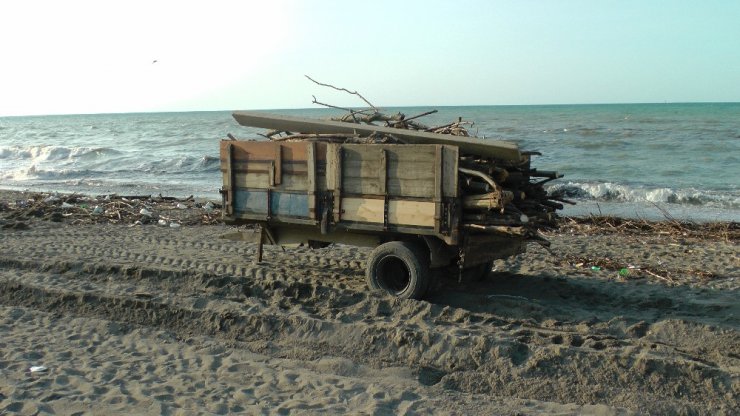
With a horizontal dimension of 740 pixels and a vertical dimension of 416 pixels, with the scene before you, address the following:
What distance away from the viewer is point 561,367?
512 cm

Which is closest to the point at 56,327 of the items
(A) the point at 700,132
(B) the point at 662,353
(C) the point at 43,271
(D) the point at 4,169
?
(C) the point at 43,271

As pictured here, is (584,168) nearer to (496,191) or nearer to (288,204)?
(288,204)

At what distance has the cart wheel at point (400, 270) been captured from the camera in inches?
266

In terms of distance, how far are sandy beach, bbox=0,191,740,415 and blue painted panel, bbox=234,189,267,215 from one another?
0.84 meters

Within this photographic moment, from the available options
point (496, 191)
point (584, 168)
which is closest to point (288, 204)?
point (496, 191)

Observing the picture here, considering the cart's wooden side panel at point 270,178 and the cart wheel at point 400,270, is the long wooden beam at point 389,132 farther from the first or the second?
the cart wheel at point 400,270

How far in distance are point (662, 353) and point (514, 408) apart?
5.21 feet

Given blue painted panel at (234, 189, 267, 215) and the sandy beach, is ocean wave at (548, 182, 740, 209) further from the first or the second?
blue painted panel at (234, 189, 267, 215)

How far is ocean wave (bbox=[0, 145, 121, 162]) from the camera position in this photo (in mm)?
33697

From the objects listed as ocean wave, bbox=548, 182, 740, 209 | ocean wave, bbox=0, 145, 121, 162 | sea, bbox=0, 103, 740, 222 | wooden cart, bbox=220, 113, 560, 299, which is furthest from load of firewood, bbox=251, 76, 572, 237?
ocean wave, bbox=0, 145, 121, 162

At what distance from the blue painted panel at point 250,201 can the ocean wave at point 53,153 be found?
92.7 ft

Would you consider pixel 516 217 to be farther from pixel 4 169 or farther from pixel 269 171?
pixel 4 169

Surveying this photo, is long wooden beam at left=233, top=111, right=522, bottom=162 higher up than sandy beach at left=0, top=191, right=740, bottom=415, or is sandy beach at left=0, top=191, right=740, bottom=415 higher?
long wooden beam at left=233, top=111, right=522, bottom=162

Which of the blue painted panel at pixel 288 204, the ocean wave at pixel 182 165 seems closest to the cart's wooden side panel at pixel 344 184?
the blue painted panel at pixel 288 204
